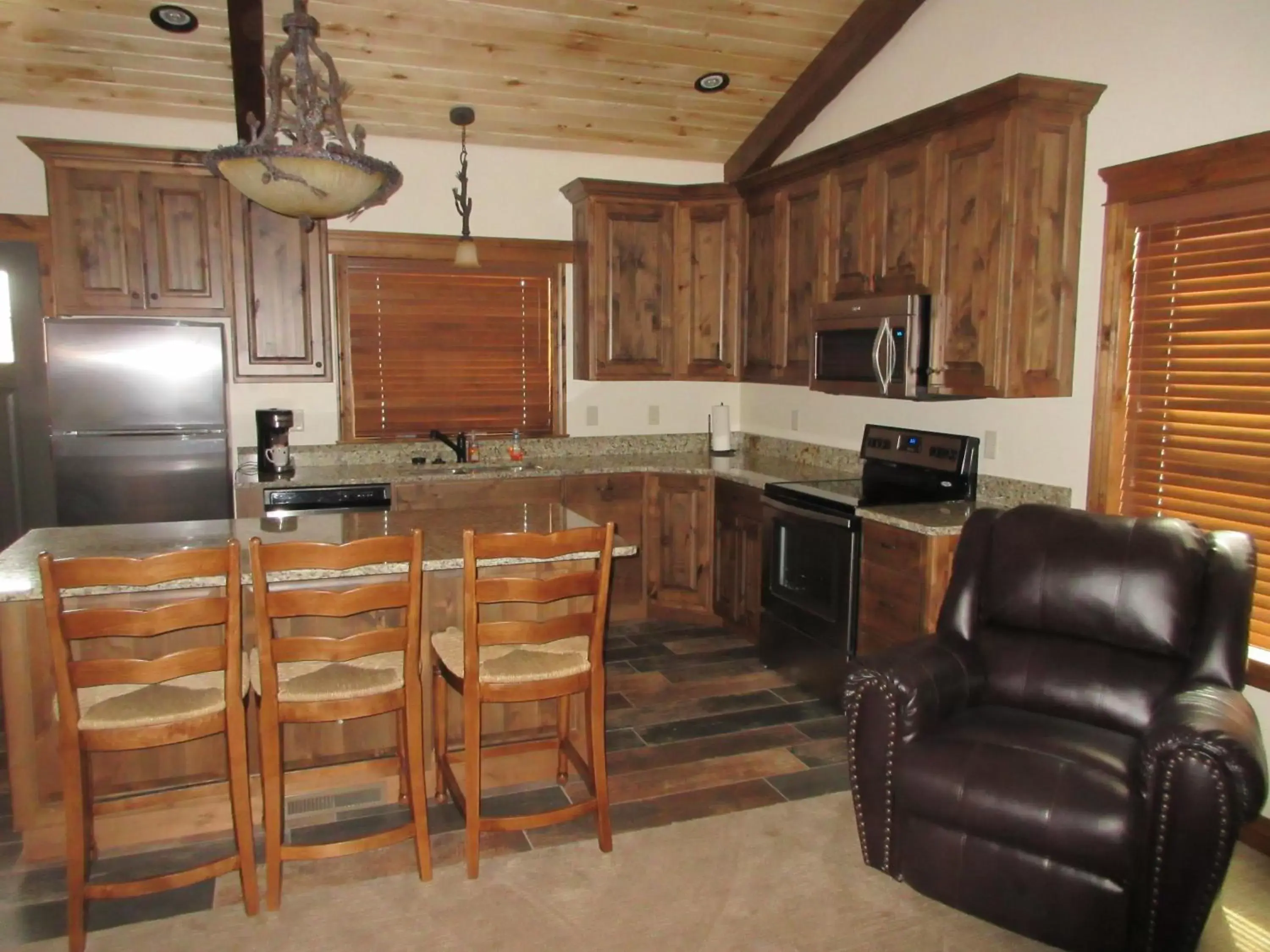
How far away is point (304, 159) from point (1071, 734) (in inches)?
100

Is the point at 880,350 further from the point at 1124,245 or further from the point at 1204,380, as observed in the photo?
the point at 1204,380

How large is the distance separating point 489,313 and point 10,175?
7.96ft

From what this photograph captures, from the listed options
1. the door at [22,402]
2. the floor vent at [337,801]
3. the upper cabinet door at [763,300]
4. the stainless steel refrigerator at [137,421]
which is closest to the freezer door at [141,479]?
the stainless steel refrigerator at [137,421]

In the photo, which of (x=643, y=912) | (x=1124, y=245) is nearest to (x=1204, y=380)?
(x=1124, y=245)

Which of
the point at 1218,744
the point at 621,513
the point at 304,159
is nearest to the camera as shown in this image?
the point at 1218,744

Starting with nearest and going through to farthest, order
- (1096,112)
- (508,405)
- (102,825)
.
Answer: (102,825) → (1096,112) → (508,405)

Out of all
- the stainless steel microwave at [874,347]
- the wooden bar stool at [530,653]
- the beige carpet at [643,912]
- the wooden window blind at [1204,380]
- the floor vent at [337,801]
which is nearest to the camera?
the beige carpet at [643,912]

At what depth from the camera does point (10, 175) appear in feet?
14.6

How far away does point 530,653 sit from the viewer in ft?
8.89

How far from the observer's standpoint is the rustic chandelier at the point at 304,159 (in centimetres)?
238

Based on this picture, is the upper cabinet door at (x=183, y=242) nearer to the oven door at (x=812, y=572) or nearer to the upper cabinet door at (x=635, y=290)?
the upper cabinet door at (x=635, y=290)

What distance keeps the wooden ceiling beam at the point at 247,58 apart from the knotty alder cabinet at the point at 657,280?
167 centimetres

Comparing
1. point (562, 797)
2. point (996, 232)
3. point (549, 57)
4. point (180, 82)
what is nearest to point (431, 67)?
point (549, 57)

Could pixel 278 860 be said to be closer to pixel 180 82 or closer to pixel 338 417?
pixel 338 417
